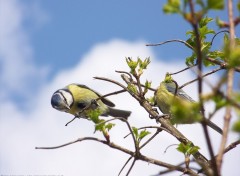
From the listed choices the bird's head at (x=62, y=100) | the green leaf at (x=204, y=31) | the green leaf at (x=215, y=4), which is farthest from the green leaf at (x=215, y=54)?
the bird's head at (x=62, y=100)

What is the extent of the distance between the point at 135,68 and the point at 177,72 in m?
0.27

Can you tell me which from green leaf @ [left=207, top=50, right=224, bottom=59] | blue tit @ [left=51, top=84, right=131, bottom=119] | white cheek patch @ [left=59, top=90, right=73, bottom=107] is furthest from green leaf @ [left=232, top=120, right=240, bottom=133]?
white cheek patch @ [left=59, top=90, right=73, bottom=107]

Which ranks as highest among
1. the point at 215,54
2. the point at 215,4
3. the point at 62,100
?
the point at 62,100

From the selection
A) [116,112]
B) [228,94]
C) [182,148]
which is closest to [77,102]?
[116,112]

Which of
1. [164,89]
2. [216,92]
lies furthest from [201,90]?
[164,89]

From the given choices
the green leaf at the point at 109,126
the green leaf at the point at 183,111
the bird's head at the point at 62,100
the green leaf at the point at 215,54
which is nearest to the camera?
the green leaf at the point at 183,111

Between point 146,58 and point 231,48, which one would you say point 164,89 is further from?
point 231,48

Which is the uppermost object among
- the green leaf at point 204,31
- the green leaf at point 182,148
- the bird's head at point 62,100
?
the bird's head at point 62,100

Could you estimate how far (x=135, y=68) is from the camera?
8.91 ft

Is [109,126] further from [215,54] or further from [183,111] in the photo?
[183,111]

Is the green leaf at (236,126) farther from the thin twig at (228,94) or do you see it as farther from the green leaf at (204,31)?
the green leaf at (204,31)

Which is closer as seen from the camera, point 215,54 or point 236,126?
point 236,126

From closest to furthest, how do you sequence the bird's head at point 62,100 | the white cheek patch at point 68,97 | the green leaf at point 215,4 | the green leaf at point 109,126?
the green leaf at point 215,4 → the green leaf at point 109,126 → the bird's head at point 62,100 → the white cheek patch at point 68,97

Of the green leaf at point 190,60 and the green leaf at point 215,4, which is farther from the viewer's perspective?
the green leaf at point 190,60
